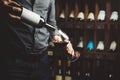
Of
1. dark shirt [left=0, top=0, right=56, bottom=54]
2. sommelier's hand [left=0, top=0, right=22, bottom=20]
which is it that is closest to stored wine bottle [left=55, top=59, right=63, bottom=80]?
dark shirt [left=0, top=0, right=56, bottom=54]

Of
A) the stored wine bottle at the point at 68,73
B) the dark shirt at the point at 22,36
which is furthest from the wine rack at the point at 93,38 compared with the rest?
the dark shirt at the point at 22,36

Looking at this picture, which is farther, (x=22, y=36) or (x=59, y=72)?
(x=59, y=72)

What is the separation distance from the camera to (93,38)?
5582mm

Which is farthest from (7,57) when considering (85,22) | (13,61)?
(85,22)

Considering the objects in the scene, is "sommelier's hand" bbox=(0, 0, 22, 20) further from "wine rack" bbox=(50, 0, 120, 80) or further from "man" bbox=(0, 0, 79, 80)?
"wine rack" bbox=(50, 0, 120, 80)

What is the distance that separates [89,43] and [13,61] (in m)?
3.19

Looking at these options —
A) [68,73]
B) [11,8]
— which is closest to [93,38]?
[68,73]

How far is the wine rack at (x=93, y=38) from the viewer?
5258 millimetres

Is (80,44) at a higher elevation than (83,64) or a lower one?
higher

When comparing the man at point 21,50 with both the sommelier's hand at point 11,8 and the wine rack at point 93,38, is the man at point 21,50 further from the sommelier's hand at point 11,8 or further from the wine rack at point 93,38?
the wine rack at point 93,38

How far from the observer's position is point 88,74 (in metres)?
5.46

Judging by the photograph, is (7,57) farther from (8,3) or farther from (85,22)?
(85,22)

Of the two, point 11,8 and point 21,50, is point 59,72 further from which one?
point 11,8

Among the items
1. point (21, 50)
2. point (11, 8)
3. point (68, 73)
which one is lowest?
point (68, 73)
